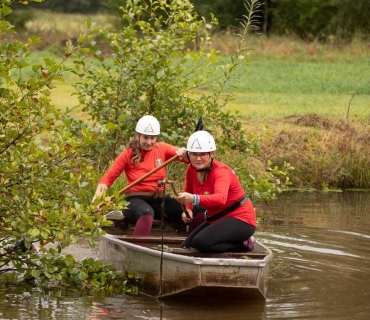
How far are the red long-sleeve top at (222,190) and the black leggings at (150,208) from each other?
3.46 ft

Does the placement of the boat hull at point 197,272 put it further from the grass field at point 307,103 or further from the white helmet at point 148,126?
the grass field at point 307,103

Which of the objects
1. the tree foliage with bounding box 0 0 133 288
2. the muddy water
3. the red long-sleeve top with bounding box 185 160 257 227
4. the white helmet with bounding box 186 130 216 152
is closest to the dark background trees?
the muddy water

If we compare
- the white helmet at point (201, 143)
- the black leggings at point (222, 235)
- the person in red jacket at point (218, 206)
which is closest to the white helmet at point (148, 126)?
the person in red jacket at point (218, 206)

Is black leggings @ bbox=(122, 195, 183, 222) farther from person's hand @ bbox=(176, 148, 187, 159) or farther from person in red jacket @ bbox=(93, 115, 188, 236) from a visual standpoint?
Result: person's hand @ bbox=(176, 148, 187, 159)

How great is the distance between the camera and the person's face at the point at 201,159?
1038cm

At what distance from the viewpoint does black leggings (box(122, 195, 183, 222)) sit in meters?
11.6

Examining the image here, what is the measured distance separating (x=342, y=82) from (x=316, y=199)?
13.0m

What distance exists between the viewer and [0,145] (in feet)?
33.8

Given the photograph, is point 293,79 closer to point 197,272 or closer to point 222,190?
point 222,190

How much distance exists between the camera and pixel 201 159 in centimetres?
1039

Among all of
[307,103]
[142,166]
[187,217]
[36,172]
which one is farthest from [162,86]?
[307,103]

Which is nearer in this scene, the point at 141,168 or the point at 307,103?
the point at 141,168

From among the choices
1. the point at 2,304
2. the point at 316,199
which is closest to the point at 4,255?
the point at 2,304

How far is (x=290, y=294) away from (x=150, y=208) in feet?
6.13
